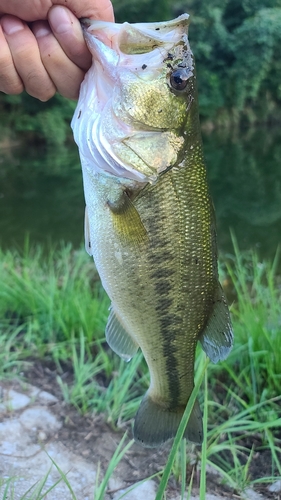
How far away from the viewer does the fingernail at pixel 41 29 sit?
1587 millimetres

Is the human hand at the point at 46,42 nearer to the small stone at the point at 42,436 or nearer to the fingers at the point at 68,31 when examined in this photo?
the fingers at the point at 68,31

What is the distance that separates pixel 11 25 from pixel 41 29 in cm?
11

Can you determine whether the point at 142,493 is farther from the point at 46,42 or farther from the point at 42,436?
the point at 46,42

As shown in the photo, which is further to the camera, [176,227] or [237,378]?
[237,378]

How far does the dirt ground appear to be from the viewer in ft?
6.49

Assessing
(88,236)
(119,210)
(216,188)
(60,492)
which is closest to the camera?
(119,210)

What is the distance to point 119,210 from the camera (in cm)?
152

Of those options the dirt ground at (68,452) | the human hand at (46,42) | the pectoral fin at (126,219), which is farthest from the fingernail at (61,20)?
the dirt ground at (68,452)

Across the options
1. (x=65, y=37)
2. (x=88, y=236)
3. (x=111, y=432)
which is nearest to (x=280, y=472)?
(x=111, y=432)

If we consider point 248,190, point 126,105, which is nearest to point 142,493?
point 126,105

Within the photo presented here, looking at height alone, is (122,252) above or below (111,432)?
above

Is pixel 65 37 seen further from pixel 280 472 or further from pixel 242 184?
pixel 242 184

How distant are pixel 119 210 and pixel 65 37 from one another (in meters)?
0.64

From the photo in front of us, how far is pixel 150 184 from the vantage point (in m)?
1.55
